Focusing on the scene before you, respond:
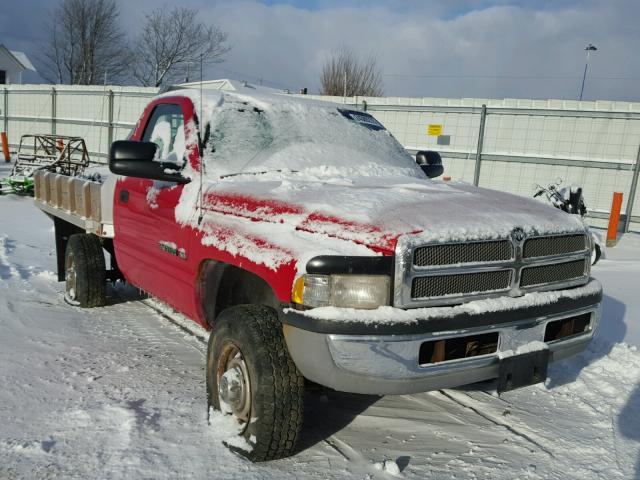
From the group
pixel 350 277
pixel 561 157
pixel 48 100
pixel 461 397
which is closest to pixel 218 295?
pixel 350 277

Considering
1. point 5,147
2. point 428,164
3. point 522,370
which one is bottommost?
point 522,370

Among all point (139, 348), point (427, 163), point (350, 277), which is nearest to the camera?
point (350, 277)

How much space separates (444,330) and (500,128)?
10.5 meters

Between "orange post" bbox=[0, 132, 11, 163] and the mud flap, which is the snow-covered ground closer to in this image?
the mud flap

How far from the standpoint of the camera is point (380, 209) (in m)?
2.57

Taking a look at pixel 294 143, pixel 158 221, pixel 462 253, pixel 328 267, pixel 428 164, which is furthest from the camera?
pixel 428 164

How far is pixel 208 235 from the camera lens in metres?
3.05

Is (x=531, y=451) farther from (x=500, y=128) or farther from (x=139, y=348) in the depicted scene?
(x=500, y=128)

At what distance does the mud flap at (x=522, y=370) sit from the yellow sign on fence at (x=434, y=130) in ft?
34.6

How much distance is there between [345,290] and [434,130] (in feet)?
36.3

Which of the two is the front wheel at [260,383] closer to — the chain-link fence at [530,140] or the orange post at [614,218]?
the orange post at [614,218]

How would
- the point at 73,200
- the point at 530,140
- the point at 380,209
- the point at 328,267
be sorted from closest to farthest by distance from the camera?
the point at 328,267 → the point at 380,209 → the point at 73,200 → the point at 530,140

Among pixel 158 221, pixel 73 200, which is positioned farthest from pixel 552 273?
pixel 73 200

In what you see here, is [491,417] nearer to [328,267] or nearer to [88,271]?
[328,267]
